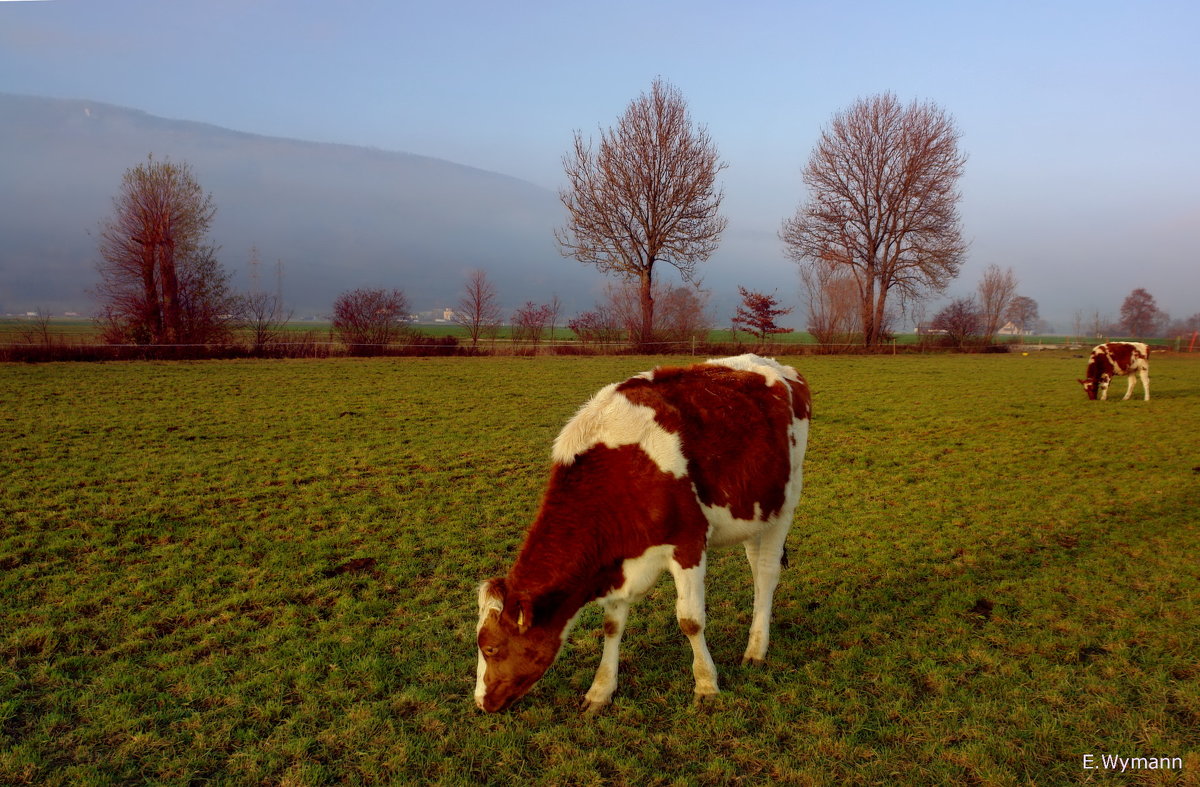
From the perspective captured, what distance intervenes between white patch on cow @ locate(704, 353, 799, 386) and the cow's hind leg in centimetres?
96

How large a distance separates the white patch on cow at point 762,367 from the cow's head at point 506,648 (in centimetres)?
219

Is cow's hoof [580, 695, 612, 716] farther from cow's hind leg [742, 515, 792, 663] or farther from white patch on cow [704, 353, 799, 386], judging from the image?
white patch on cow [704, 353, 799, 386]

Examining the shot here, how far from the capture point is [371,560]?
18.4ft

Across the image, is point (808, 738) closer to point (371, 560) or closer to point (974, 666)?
point (974, 666)

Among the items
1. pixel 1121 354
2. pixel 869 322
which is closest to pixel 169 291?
pixel 1121 354

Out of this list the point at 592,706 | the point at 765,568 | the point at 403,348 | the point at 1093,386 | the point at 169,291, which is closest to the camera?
the point at 592,706

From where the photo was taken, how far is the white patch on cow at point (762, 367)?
4.42 meters

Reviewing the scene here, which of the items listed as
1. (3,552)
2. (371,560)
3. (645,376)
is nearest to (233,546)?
(371,560)

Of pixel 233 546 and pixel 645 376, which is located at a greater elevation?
pixel 645 376

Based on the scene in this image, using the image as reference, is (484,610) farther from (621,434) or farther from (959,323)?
(959,323)

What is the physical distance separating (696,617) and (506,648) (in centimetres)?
105

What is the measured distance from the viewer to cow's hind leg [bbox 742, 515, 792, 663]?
163 inches

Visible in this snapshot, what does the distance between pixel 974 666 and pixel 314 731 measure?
387cm

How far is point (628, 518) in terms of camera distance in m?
3.37
